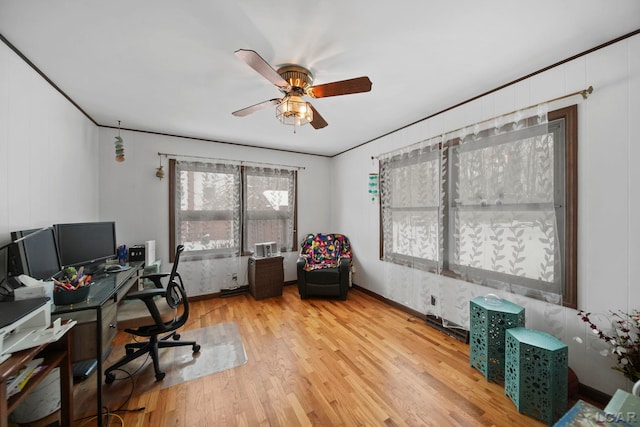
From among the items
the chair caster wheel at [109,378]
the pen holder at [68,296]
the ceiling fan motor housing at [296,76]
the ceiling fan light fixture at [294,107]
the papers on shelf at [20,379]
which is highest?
the ceiling fan motor housing at [296,76]

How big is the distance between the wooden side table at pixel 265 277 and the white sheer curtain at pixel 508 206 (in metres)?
2.38

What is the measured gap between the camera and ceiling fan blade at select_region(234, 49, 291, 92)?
3.89 feet

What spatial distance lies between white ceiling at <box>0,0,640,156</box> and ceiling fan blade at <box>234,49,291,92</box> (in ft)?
0.61

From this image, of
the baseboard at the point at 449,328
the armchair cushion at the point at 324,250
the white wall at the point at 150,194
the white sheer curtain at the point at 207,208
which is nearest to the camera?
the baseboard at the point at 449,328

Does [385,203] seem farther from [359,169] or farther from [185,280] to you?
[185,280]

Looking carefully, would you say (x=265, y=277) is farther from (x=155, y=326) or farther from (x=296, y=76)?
(x=296, y=76)

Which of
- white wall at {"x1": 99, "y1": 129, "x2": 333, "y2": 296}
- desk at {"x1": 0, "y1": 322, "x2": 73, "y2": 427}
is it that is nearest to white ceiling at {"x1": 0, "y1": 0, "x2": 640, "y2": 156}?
white wall at {"x1": 99, "y1": 129, "x2": 333, "y2": 296}

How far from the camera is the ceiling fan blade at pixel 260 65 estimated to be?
3.89 ft

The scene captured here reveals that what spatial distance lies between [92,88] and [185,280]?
2.41 metres

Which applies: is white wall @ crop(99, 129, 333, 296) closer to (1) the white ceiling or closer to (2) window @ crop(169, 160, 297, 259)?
(2) window @ crop(169, 160, 297, 259)

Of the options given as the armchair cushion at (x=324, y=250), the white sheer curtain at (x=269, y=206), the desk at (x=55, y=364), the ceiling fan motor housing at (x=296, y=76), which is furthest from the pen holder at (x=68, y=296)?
the armchair cushion at (x=324, y=250)

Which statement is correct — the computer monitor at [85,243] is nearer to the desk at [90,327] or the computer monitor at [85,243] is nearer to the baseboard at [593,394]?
the desk at [90,327]

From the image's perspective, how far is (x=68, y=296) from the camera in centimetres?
137

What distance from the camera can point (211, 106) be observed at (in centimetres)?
238
